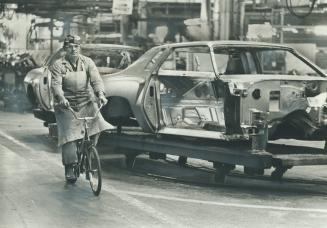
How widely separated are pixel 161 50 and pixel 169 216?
384 cm

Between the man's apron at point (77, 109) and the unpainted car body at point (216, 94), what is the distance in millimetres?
1324

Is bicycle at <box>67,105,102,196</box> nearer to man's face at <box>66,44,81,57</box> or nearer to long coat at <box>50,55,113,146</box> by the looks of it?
long coat at <box>50,55,113,146</box>

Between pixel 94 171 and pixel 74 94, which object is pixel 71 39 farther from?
pixel 94 171

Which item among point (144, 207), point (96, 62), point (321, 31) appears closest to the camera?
point (144, 207)

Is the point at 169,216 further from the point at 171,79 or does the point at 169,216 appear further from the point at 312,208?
the point at 171,79

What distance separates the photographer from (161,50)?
9875 mm

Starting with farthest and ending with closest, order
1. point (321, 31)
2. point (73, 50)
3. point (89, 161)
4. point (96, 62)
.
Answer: point (321, 31)
point (96, 62)
point (73, 50)
point (89, 161)

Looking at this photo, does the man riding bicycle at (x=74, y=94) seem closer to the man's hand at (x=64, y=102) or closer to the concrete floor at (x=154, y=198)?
the man's hand at (x=64, y=102)

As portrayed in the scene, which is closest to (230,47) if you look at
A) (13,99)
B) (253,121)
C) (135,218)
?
(253,121)

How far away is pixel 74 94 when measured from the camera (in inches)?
319

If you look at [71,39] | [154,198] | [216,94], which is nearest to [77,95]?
[71,39]

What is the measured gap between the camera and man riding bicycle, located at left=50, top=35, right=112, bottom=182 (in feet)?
26.3

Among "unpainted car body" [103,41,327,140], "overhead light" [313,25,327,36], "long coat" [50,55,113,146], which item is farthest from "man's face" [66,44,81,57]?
"overhead light" [313,25,327,36]

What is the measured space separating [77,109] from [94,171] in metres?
0.89
